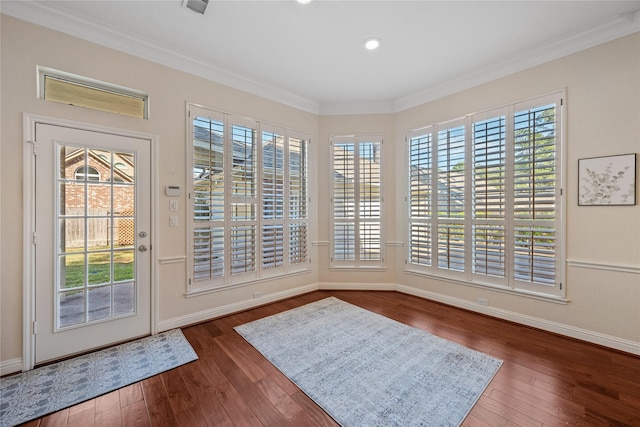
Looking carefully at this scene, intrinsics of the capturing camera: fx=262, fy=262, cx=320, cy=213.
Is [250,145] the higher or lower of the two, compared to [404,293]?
higher

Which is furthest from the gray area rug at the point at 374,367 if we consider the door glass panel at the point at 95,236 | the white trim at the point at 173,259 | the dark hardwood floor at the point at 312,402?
the door glass panel at the point at 95,236

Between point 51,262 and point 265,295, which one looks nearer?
point 51,262

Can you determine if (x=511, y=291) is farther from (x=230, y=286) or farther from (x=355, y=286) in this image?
(x=230, y=286)

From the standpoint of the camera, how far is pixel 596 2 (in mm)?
2178

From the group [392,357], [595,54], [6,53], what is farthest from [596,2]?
[6,53]

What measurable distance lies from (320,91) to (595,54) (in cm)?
296

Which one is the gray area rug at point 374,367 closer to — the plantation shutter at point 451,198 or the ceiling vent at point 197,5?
the plantation shutter at point 451,198

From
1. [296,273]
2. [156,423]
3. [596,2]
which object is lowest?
[156,423]

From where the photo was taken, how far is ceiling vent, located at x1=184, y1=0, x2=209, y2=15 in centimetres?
214

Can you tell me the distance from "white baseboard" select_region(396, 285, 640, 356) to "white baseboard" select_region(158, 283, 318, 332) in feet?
6.29

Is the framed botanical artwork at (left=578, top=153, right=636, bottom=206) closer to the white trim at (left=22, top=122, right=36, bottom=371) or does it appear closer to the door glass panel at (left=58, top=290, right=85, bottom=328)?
the door glass panel at (left=58, top=290, right=85, bottom=328)

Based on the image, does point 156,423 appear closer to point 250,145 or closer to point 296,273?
point 296,273

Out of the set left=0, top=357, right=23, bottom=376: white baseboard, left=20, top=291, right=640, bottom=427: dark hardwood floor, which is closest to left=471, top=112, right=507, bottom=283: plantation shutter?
left=20, top=291, right=640, bottom=427: dark hardwood floor

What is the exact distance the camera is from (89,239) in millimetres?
2445
